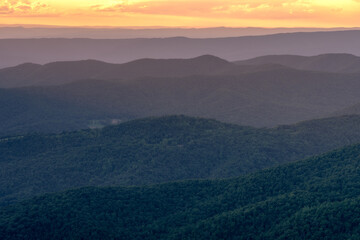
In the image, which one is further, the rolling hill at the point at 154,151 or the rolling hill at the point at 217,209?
the rolling hill at the point at 154,151

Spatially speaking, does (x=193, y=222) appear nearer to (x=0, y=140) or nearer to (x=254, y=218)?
(x=254, y=218)

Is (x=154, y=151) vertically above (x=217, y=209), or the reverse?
(x=217, y=209)

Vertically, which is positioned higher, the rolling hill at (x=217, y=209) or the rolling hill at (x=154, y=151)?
the rolling hill at (x=217, y=209)

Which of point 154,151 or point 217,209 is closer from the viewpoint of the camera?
point 217,209

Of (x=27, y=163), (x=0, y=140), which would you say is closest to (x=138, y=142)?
(x=27, y=163)
